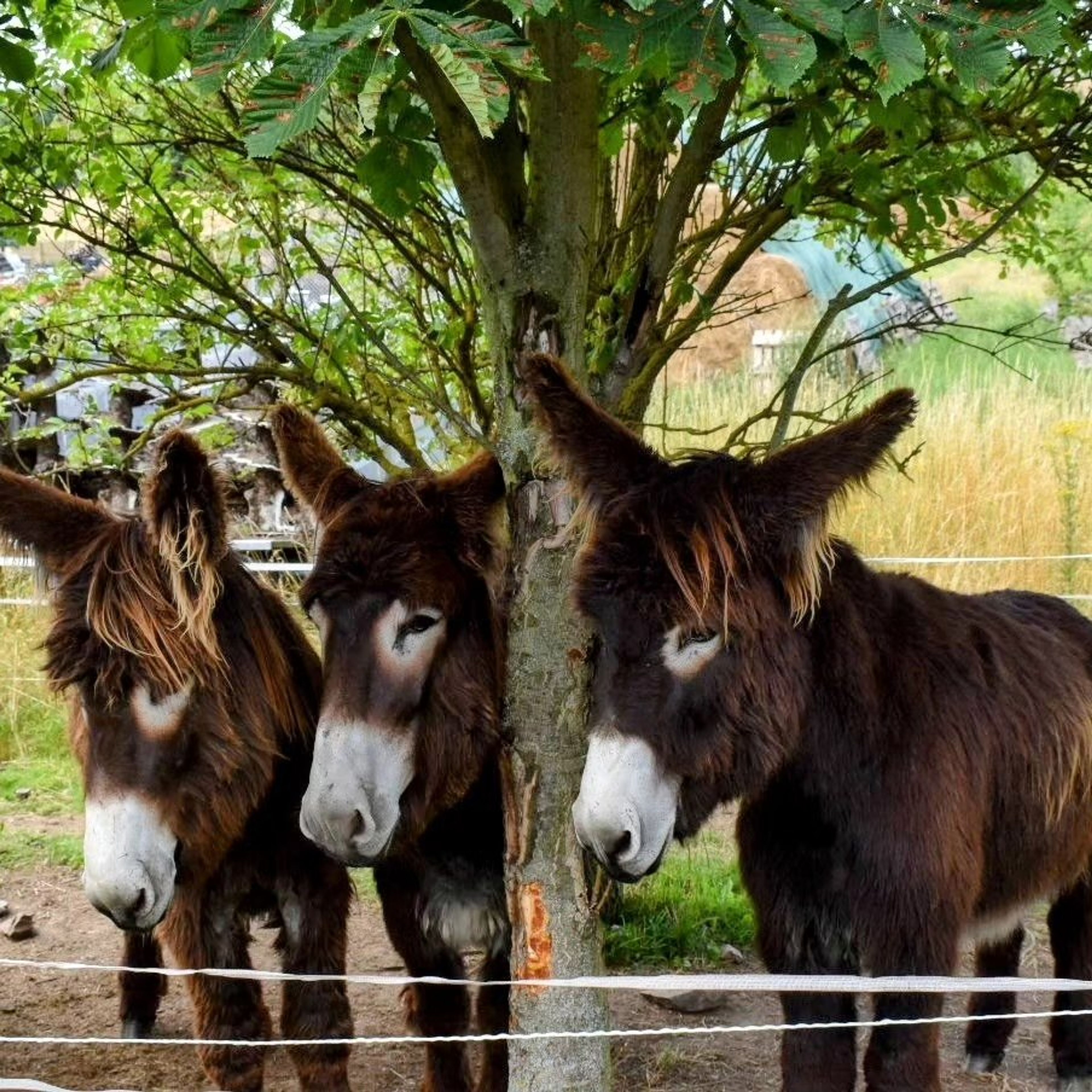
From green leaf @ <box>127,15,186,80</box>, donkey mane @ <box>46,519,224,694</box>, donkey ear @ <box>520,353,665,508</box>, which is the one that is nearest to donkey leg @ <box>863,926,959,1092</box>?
donkey ear @ <box>520,353,665,508</box>

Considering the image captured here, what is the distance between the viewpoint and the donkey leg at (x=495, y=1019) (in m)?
3.99

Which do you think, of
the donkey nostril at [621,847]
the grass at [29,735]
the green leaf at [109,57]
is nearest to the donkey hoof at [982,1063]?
the donkey nostril at [621,847]

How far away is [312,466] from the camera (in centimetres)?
402

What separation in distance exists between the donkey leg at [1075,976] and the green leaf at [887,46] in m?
3.08

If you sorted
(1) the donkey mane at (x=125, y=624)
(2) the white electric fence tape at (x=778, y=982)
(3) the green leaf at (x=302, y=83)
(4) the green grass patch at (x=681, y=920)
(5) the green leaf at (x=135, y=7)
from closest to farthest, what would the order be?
1. (3) the green leaf at (x=302, y=83)
2. (5) the green leaf at (x=135, y=7)
3. (2) the white electric fence tape at (x=778, y=982)
4. (1) the donkey mane at (x=125, y=624)
5. (4) the green grass patch at (x=681, y=920)

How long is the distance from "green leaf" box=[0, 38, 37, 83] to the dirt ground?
309 centimetres

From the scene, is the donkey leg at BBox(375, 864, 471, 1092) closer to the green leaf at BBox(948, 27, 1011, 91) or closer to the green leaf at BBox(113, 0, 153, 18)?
the green leaf at BBox(113, 0, 153, 18)

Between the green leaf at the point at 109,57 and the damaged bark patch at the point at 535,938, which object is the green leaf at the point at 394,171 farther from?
the damaged bark patch at the point at 535,938

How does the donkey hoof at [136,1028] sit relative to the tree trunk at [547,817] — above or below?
below

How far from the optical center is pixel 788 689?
3.23m

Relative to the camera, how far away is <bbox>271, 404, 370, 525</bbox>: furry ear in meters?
3.93

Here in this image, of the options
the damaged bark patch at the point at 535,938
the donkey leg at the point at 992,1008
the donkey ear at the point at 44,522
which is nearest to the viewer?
the damaged bark patch at the point at 535,938

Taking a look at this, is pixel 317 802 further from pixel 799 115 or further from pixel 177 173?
pixel 177 173

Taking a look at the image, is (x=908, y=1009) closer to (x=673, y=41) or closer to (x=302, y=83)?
(x=673, y=41)
